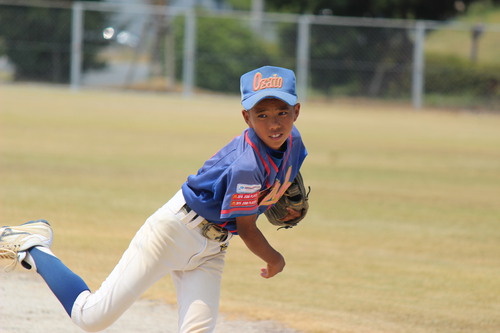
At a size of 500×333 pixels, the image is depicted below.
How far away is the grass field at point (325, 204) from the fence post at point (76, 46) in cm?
422

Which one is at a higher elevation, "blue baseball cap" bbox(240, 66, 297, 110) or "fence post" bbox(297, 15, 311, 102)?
"blue baseball cap" bbox(240, 66, 297, 110)

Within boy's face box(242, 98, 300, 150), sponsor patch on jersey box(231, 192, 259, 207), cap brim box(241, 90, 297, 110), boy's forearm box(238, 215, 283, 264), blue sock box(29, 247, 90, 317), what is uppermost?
cap brim box(241, 90, 297, 110)

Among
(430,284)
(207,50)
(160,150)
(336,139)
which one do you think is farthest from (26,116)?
(430,284)

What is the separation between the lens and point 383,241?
8242mm

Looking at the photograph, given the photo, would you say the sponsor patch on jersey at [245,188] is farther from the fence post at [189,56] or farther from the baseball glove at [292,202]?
the fence post at [189,56]

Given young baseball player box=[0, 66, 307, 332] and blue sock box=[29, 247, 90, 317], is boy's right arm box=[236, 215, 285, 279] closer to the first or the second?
young baseball player box=[0, 66, 307, 332]

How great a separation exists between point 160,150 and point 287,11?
15.6 m

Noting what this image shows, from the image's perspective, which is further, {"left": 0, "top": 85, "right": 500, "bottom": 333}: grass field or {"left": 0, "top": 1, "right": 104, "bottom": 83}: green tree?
{"left": 0, "top": 1, "right": 104, "bottom": 83}: green tree

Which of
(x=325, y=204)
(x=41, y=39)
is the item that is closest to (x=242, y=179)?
(x=325, y=204)

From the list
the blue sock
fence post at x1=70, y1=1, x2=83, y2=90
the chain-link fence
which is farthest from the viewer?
fence post at x1=70, y1=1, x2=83, y2=90

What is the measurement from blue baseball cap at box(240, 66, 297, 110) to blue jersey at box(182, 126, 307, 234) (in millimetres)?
167

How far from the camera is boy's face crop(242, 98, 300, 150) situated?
147 inches

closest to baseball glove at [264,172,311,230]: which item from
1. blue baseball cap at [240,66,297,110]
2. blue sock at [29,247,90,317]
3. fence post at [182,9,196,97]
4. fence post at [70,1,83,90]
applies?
blue baseball cap at [240,66,297,110]

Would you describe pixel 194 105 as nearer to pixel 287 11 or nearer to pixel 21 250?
pixel 287 11
